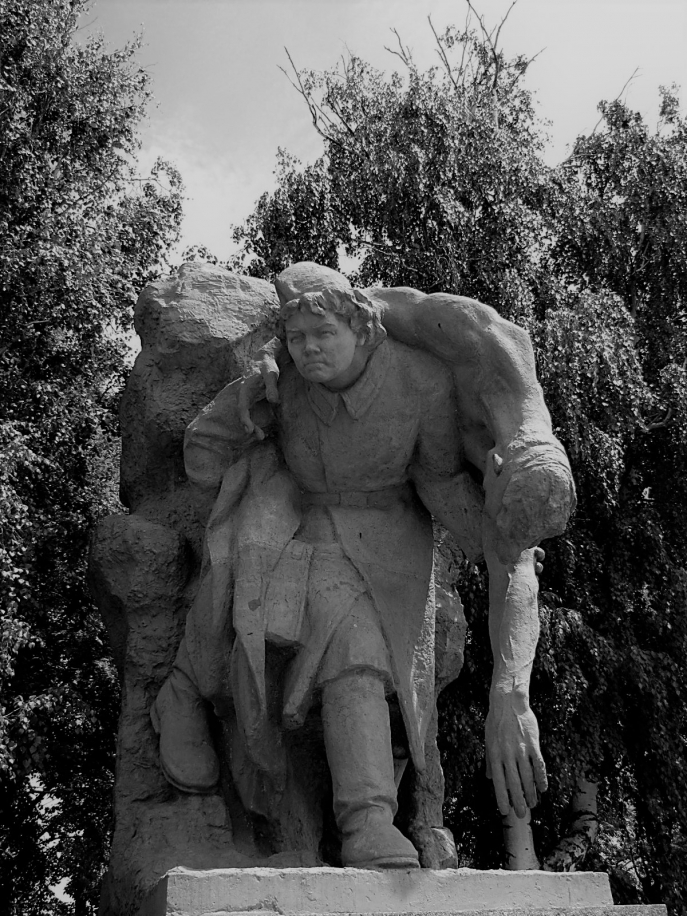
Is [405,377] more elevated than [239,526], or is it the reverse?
[405,377]

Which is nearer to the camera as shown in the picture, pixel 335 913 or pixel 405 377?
pixel 335 913

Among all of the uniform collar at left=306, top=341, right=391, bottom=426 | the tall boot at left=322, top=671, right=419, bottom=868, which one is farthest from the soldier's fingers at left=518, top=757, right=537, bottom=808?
the uniform collar at left=306, top=341, right=391, bottom=426

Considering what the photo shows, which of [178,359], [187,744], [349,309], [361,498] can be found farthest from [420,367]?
[187,744]

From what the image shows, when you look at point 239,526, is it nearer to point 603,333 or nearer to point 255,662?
point 255,662

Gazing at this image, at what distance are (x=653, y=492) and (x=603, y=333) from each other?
184 cm

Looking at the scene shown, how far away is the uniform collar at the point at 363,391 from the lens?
391 centimetres

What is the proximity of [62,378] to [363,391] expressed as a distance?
21.8 feet

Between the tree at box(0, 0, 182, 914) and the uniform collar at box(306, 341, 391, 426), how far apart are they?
5031 mm

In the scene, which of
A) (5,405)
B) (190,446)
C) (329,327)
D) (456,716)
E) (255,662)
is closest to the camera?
(255,662)

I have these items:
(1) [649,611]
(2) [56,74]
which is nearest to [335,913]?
(1) [649,611]

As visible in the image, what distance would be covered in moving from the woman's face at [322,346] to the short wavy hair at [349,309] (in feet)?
0.05

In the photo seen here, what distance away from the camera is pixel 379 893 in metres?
3.06

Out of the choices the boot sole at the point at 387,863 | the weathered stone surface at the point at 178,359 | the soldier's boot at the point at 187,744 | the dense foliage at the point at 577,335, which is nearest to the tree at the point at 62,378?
the dense foliage at the point at 577,335

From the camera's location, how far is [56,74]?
34.4ft
